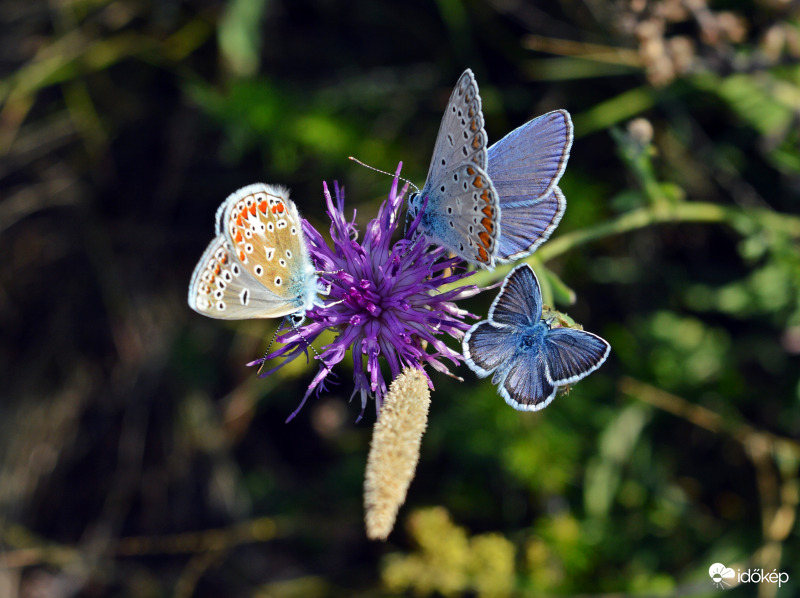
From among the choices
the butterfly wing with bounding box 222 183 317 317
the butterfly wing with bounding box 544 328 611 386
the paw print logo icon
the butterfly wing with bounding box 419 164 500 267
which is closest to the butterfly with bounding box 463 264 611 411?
the butterfly wing with bounding box 544 328 611 386

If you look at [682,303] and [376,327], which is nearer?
[376,327]

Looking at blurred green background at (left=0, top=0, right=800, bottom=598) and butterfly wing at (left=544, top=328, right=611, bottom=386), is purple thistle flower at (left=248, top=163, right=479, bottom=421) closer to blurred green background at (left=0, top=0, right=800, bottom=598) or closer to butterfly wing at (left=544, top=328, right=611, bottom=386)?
blurred green background at (left=0, top=0, right=800, bottom=598)

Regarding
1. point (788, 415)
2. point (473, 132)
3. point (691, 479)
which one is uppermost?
point (473, 132)

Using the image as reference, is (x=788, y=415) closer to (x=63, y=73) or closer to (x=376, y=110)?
(x=376, y=110)

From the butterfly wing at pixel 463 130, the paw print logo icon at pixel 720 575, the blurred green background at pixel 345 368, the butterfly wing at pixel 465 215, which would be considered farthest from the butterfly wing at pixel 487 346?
the paw print logo icon at pixel 720 575

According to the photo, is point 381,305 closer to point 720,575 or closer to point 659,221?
point 659,221

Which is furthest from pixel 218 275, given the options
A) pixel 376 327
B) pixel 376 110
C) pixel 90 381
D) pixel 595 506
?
pixel 90 381
